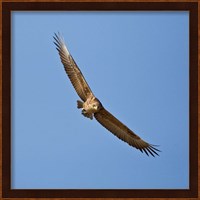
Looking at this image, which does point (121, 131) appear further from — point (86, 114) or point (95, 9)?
point (95, 9)

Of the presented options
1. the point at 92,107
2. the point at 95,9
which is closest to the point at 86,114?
the point at 92,107

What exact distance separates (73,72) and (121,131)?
61.8 inches

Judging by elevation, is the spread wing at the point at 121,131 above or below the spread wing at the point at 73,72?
below

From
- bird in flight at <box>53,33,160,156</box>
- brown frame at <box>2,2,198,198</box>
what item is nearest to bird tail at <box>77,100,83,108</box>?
bird in flight at <box>53,33,160,156</box>

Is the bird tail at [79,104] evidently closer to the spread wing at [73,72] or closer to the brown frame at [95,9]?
the spread wing at [73,72]

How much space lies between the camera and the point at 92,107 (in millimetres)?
8961

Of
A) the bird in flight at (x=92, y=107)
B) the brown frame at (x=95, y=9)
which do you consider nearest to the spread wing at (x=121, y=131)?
the bird in flight at (x=92, y=107)

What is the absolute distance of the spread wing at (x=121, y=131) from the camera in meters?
9.28

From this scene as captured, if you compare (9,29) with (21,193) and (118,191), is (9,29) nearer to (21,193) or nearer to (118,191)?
(21,193)

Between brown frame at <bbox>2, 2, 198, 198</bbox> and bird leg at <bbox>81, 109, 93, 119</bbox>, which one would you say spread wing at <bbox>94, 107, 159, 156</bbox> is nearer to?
bird leg at <bbox>81, 109, 93, 119</bbox>

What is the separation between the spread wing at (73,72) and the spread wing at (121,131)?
52cm

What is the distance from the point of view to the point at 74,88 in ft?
30.4

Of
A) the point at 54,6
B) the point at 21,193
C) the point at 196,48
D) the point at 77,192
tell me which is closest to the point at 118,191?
the point at 77,192

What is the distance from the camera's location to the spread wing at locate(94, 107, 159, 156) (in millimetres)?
9284
